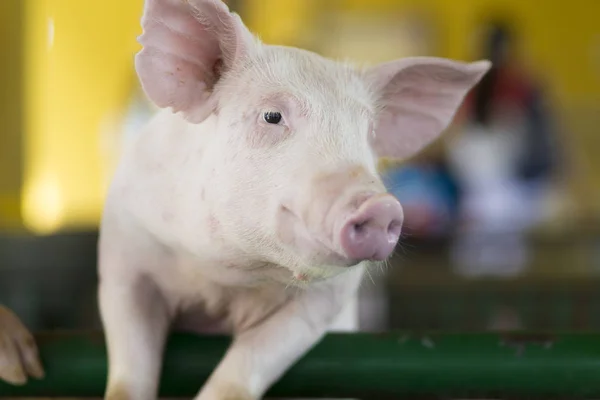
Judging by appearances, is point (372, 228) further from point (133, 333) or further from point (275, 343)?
point (133, 333)

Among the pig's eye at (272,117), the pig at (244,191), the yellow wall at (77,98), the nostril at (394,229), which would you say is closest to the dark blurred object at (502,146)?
the yellow wall at (77,98)

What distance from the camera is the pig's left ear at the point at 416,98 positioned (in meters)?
1.03

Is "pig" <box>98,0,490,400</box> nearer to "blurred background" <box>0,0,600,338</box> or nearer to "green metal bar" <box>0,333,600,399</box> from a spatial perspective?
"green metal bar" <box>0,333,600,399</box>

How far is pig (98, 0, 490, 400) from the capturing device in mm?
815

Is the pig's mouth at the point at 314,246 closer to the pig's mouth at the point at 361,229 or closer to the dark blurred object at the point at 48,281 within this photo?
the pig's mouth at the point at 361,229

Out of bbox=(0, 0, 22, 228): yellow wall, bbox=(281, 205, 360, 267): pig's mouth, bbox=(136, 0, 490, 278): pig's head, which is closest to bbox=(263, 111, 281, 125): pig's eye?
bbox=(136, 0, 490, 278): pig's head

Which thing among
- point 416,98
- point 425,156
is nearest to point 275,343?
point 416,98

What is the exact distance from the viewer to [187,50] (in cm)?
95

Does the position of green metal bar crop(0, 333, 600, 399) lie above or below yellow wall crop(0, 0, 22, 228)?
below

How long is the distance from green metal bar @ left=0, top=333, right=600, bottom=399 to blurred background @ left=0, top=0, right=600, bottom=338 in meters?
0.37

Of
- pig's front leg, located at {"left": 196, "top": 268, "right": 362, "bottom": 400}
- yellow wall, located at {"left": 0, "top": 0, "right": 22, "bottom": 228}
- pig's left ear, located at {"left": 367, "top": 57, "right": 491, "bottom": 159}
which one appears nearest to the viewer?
pig's front leg, located at {"left": 196, "top": 268, "right": 362, "bottom": 400}

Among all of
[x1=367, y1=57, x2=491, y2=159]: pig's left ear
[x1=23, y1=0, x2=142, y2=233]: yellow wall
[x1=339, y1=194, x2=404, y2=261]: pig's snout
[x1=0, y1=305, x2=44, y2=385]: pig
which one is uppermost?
[x1=23, y1=0, x2=142, y2=233]: yellow wall

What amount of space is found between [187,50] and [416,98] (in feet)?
1.05

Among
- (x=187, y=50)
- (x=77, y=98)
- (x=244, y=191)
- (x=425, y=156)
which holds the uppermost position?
(x=77, y=98)
